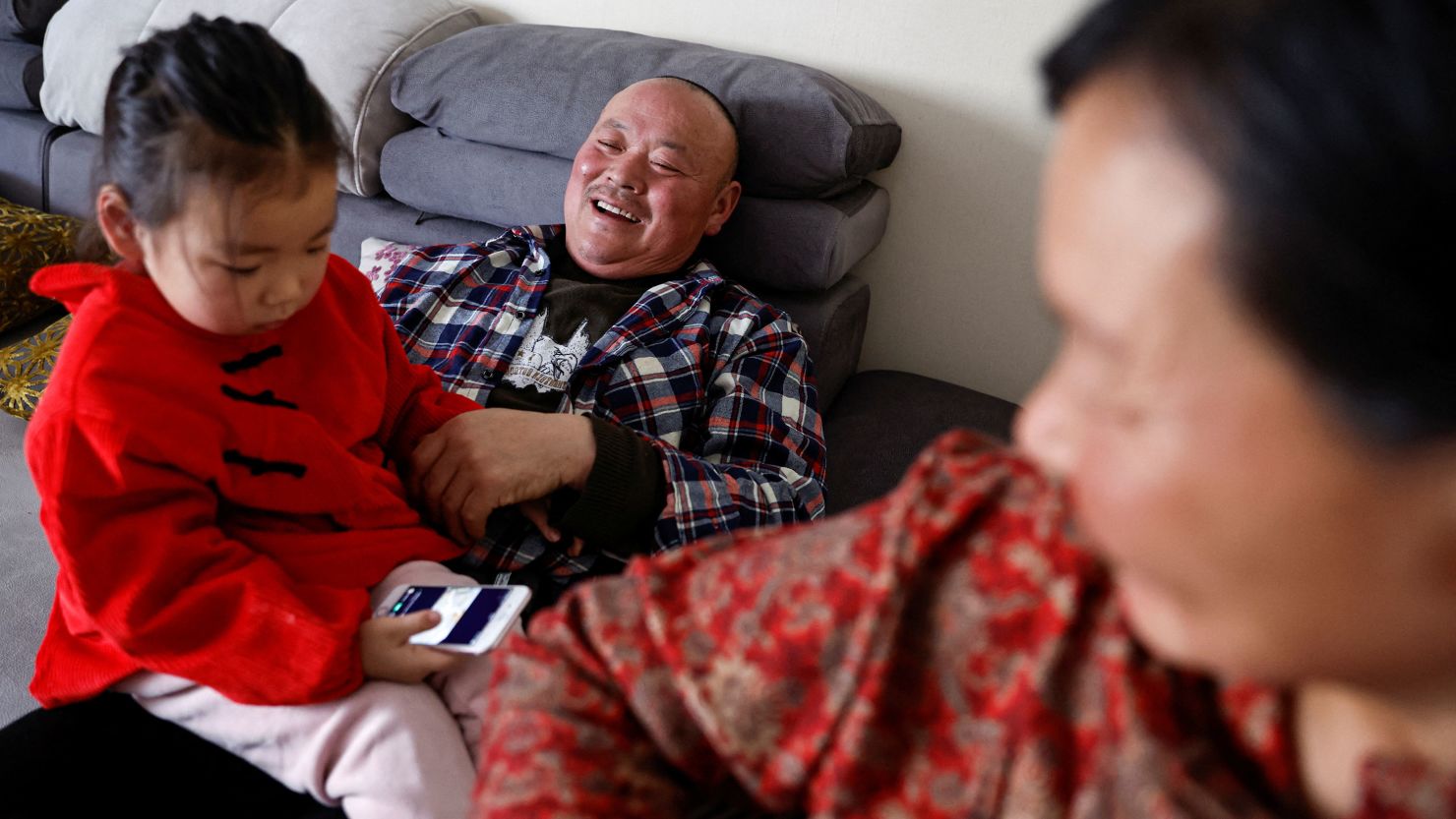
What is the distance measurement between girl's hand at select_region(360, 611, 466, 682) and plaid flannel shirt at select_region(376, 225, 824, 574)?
1.20ft

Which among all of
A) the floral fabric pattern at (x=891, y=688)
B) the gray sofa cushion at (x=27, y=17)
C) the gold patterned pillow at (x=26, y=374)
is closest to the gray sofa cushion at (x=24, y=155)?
the gray sofa cushion at (x=27, y=17)

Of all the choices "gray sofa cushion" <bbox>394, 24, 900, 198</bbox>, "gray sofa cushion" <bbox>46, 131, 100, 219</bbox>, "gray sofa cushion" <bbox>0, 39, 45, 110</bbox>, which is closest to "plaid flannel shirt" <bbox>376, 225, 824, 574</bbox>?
"gray sofa cushion" <bbox>394, 24, 900, 198</bbox>

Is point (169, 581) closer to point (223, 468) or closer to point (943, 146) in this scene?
point (223, 468)

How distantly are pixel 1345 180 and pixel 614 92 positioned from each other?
67.0 inches

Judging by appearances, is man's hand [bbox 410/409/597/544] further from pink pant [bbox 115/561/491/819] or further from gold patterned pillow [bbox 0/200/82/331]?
gold patterned pillow [bbox 0/200/82/331]

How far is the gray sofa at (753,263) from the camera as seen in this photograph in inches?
70.3

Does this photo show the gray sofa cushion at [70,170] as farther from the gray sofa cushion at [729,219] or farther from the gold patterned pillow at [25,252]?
the gray sofa cushion at [729,219]

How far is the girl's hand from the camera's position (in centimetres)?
108

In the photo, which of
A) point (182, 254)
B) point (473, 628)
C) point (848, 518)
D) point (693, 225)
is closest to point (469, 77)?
point (693, 225)

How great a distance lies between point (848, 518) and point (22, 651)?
147cm


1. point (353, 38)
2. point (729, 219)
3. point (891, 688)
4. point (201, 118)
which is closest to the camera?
point (891, 688)

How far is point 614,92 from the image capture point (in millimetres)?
1911

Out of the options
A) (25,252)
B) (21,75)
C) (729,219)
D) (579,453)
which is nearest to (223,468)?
Result: (579,453)

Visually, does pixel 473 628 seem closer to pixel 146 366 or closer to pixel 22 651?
pixel 146 366
